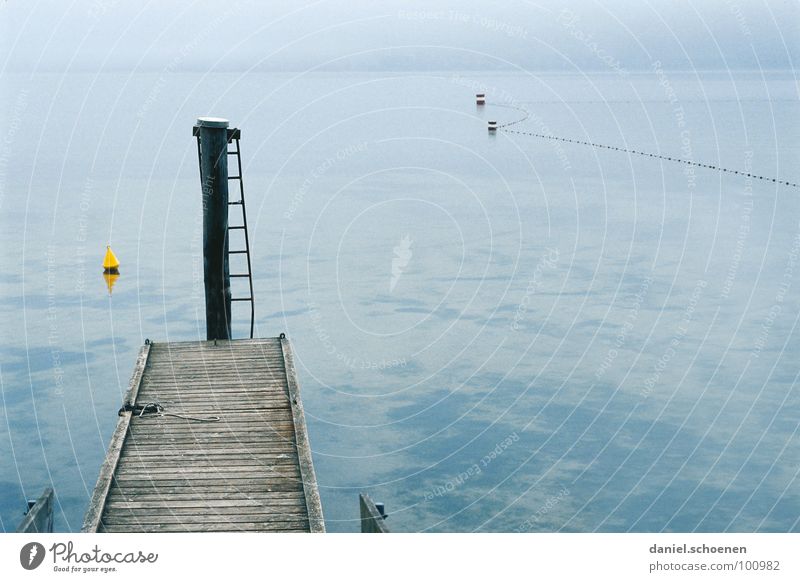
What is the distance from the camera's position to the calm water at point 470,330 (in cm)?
2062

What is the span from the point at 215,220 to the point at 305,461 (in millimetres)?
7636

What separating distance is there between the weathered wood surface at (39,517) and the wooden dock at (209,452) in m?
1.32

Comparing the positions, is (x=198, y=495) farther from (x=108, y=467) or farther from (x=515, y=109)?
(x=515, y=109)

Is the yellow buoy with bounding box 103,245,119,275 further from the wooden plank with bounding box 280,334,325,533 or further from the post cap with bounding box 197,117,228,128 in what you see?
the wooden plank with bounding box 280,334,325,533

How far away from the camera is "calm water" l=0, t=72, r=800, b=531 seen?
20.6 m

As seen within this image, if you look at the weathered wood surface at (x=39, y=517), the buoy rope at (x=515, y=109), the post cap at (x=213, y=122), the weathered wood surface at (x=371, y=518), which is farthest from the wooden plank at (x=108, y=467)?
the buoy rope at (x=515, y=109)

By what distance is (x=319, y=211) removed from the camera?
5025 cm

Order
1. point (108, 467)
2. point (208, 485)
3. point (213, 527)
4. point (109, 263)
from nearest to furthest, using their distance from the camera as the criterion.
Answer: point (213, 527) < point (208, 485) < point (108, 467) < point (109, 263)

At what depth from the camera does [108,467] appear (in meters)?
13.5

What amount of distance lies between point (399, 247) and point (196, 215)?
12.8 meters

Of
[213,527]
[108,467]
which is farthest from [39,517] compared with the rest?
[213,527]

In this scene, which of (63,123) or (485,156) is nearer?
(485,156)
